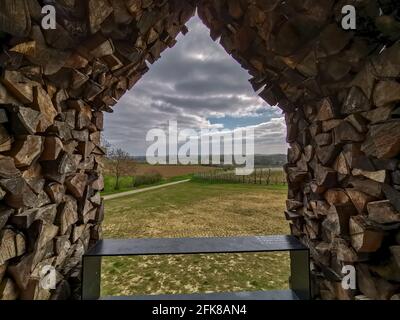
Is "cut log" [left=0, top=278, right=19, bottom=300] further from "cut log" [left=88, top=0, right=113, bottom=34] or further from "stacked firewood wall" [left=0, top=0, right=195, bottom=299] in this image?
"cut log" [left=88, top=0, right=113, bottom=34]

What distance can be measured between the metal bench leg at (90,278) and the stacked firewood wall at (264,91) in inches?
4.5

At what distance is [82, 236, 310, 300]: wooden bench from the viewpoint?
7.60ft

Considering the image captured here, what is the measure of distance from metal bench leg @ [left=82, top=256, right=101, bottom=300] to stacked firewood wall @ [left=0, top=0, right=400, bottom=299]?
0.37 ft

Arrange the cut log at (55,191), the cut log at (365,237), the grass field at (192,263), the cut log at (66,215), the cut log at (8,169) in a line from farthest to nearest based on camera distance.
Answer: the grass field at (192,263)
the cut log at (66,215)
the cut log at (55,191)
the cut log at (365,237)
the cut log at (8,169)

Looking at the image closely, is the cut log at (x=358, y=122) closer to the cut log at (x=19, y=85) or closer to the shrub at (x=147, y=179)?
the cut log at (x=19, y=85)

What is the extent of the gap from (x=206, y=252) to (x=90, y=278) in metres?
1.37

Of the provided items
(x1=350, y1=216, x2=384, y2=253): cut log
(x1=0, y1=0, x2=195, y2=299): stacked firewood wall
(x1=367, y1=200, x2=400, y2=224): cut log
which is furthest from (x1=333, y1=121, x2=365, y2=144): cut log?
(x1=0, y1=0, x2=195, y2=299): stacked firewood wall

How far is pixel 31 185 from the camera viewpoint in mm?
1654

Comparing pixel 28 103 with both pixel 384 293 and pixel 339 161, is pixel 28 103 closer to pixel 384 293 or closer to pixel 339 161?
pixel 339 161

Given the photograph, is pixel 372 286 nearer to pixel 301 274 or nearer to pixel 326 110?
pixel 301 274

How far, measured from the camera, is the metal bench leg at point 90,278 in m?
2.26

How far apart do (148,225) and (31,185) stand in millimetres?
4424

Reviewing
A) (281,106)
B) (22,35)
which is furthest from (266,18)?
(22,35)

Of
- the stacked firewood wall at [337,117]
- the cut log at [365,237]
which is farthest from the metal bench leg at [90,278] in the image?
the cut log at [365,237]
